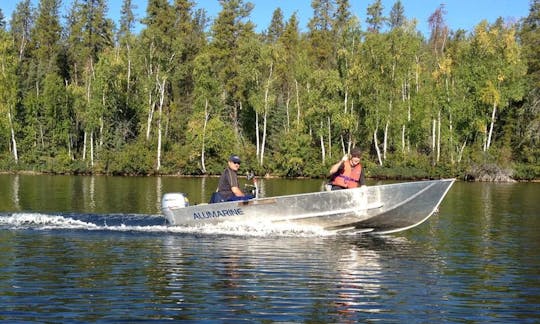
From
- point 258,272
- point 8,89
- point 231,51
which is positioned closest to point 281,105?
point 231,51

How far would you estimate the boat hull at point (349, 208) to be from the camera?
18234 millimetres

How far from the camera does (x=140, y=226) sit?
2005cm

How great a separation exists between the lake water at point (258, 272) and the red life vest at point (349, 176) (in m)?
1.53

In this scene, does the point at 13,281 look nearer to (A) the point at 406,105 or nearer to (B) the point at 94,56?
(A) the point at 406,105

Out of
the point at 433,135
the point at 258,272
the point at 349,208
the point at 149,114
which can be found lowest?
the point at 258,272

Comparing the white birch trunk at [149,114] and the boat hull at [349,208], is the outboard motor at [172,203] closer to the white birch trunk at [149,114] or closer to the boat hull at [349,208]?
the boat hull at [349,208]

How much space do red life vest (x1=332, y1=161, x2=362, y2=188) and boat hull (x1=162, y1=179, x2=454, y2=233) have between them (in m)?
0.35

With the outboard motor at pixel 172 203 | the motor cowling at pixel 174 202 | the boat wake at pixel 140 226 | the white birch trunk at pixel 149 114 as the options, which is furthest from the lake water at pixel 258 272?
the white birch trunk at pixel 149 114

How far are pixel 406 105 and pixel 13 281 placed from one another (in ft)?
190

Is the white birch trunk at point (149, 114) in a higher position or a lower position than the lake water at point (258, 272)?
higher

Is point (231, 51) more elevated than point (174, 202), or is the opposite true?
point (231, 51)

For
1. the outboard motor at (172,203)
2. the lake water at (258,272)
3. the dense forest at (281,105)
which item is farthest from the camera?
the dense forest at (281,105)

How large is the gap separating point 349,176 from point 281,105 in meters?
54.4

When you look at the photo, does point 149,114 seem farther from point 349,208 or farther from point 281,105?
point 349,208
